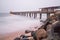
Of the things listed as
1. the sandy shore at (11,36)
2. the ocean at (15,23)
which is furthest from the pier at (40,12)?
the sandy shore at (11,36)

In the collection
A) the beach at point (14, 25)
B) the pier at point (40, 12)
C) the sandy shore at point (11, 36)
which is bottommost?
the sandy shore at point (11, 36)

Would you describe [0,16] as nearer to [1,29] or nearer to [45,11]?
[1,29]

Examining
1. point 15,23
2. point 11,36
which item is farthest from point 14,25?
point 11,36

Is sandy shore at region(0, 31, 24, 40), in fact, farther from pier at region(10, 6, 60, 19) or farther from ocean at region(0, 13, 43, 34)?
pier at region(10, 6, 60, 19)

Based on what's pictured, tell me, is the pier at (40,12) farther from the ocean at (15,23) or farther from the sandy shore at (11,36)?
the sandy shore at (11,36)

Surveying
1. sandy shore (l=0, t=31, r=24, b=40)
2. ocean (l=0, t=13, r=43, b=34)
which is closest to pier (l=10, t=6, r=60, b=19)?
ocean (l=0, t=13, r=43, b=34)

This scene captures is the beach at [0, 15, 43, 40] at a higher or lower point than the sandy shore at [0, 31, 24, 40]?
higher

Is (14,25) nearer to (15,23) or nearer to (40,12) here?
(15,23)

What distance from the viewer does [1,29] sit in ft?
5.34

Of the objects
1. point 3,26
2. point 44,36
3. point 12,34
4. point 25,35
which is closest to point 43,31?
point 44,36

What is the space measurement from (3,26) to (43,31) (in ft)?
1.53

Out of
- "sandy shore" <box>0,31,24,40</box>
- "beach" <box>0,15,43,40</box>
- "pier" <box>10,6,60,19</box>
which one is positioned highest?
"pier" <box>10,6,60,19</box>

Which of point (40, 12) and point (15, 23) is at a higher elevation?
point (40, 12)

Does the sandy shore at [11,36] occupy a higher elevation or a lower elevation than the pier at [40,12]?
lower
